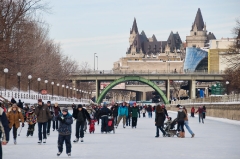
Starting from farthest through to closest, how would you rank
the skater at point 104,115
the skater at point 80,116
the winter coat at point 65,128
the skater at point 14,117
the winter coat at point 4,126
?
the skater at point 104,115, the skater at point 80,116, the skater at point 14,117, the winter coat at point 65,128, the winter coat at point 4,126

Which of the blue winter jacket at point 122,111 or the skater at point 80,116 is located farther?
the blue winter jacket at point 122,111

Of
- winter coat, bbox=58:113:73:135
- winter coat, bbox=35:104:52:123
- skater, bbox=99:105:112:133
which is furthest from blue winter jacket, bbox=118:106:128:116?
winter coat, bbox=58:113:73:135

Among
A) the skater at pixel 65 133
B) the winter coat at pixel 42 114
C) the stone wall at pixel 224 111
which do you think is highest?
the stone wall at pixel 224 111

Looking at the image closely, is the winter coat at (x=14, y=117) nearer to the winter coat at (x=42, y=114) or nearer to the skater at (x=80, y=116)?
the winter coat at (x=42, y=114)

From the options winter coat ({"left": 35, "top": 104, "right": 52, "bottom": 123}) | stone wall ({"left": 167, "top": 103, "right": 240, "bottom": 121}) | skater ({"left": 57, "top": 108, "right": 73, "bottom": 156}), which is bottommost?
skater ({"left": 57, "top": 108, "right": 73, "bottom": 156})

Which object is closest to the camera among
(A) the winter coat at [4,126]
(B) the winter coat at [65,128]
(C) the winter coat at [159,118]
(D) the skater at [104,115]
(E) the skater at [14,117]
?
(A) the winter coat at [4,126]

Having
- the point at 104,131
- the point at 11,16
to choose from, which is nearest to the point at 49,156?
the point at 104,131

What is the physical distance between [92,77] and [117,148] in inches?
4586

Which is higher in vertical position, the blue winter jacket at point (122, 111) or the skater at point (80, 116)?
the blue winter jacket at point (122, 111)

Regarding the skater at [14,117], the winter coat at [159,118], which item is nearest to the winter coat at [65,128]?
the skater at [14,117]

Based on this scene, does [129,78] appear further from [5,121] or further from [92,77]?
[5,121]

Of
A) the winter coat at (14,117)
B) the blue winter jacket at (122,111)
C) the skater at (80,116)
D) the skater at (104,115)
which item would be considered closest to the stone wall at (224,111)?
the blue winter jacket at (122,111)

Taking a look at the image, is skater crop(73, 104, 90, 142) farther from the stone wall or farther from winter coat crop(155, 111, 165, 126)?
the stone wall

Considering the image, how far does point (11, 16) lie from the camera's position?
4491 centimetres
